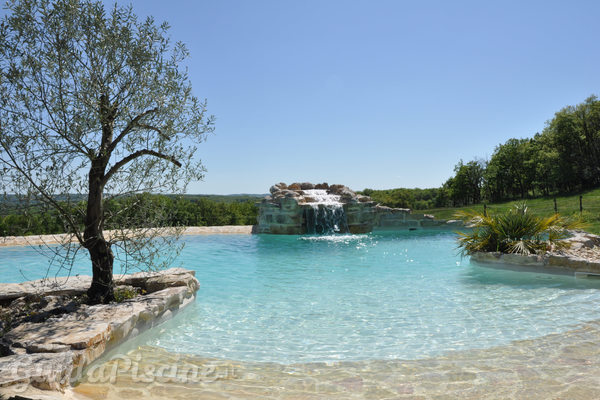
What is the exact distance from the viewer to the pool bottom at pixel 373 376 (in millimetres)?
3207

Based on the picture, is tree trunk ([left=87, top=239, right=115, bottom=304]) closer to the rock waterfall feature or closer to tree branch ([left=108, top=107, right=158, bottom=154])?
tree branch ([left=108, top=107, right=158, bottom=154])

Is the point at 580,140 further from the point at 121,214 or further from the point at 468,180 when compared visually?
the point at 121,214

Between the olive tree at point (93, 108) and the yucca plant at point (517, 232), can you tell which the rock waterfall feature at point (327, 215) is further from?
the olive tree at point (93, 108)

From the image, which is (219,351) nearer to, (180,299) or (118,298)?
(180,299)

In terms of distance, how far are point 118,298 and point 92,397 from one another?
2.75 metres

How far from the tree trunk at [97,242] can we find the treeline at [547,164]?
130 feet

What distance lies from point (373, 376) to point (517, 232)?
7.95 metres

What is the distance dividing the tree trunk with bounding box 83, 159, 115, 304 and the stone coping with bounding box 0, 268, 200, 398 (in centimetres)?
39

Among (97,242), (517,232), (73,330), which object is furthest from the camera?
(517,232)

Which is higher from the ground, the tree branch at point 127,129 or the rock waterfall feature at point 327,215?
the tree branch at point 127,129

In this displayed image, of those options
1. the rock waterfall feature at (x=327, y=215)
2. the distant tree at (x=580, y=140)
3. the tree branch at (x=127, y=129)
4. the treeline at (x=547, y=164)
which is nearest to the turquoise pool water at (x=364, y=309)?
the tree branch at (x=127, y=129)

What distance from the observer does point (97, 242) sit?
531 cm

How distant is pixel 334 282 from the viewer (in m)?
8.19

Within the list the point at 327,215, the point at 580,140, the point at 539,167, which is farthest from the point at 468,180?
the point at 327,215
